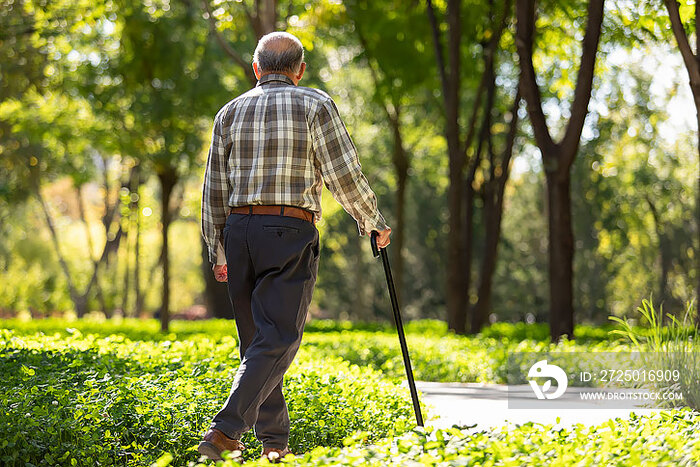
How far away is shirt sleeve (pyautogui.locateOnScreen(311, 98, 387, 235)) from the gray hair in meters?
0.32

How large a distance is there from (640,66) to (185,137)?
14189 mm

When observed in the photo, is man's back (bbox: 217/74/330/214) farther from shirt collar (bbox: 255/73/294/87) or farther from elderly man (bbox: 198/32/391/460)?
shirt collar (bbox: 255/73/294/87)

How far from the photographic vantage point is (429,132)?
910 inches

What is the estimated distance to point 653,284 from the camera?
2533 centimetres

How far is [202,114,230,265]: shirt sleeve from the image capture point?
4434 mm

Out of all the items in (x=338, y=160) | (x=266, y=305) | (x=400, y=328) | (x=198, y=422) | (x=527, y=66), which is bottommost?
(x=198, y=422)

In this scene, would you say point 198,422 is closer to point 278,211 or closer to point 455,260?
point 278,211

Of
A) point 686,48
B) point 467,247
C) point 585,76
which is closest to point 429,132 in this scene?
point 467,247

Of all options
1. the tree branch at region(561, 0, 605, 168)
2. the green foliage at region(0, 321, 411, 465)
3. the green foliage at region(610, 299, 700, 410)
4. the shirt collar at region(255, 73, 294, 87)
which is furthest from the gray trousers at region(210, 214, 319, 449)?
the tree branch at region(561, 0, 605, 168)

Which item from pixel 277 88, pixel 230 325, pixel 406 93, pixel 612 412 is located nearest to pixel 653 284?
pixel 406 93

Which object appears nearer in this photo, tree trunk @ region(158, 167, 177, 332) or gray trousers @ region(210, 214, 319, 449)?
gray trousers @ region(210, 214, 319, 449)

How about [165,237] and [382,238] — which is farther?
[165,237]

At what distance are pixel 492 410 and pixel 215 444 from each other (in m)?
3.07

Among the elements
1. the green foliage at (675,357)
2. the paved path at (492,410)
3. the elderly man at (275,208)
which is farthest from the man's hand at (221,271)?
the green foliage at (675,357)
